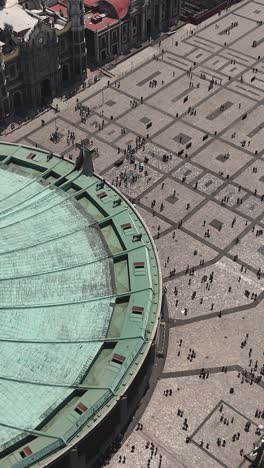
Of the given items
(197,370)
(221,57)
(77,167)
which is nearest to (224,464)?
(197,370)

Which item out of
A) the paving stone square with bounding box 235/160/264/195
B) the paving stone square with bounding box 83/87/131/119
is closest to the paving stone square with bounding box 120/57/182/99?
the paving stone square with bounding box 83/87/131/119

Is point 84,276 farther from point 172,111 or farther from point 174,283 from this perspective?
point 172,111

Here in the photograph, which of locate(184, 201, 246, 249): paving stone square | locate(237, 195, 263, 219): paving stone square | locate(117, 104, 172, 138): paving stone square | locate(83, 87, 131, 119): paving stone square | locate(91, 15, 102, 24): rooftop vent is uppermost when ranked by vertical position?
locate(91, 15, 102, 24): rooftop vent

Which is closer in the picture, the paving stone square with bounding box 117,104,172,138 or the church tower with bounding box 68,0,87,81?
the paving stone square with bounding box 117,104,172,138

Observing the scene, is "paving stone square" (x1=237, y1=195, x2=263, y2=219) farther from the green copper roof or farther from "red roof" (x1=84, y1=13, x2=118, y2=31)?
"red roof" (x1=84, y1=13, x2=118, y2=31)

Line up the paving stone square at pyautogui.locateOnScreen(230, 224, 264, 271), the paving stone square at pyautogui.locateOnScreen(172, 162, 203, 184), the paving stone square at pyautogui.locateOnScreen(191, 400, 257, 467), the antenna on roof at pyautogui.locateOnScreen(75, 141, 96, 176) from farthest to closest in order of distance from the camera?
the paving stone square at pyautogui.locateOnScreen(172, 162, 203, 184)
the paving stone square at pyautogui.locateOnScreen(230, 224, 264, 271)
the antenna on roof at pyautogui.locateOnScreen(75, 141, 96, 176)
the paving stone square at pyautogui.locateOnScreen(191, 400, 257, 467)

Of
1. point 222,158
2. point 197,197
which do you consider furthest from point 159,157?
point 197,197

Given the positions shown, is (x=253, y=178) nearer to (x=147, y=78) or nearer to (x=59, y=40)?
(x=147, y=78)
